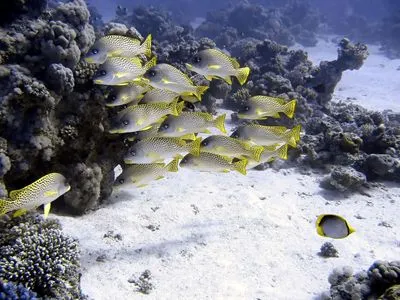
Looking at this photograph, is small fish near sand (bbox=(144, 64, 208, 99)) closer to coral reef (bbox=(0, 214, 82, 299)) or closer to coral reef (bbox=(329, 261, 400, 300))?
coral reef (bbox=(0, 214, 82, 299))

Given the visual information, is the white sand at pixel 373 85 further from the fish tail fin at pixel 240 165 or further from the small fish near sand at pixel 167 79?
the small fish near sand at pixel 167 79

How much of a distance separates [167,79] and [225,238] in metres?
2.77

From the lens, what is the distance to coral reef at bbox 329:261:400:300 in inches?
169

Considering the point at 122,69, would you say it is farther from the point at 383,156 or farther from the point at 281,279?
the point at 383,156

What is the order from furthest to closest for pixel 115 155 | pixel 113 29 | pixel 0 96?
pixel 113 29 < pixel 115 155 < pixel 0 96

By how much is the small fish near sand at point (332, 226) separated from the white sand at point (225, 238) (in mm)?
1110

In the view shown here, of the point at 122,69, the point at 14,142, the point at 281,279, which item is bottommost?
the point at 281,279

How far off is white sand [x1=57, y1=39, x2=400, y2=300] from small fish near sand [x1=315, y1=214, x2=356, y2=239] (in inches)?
43.7

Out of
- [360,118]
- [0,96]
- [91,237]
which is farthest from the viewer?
[360,118]

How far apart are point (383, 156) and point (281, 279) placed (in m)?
5.00

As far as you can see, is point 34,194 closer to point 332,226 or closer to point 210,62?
point 210,62

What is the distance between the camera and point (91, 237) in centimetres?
546

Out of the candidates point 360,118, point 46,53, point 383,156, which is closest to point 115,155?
point 46,53

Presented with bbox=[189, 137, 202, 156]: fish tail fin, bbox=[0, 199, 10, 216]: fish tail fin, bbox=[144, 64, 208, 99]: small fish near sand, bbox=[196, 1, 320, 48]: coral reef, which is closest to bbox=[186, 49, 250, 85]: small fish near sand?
bbox=[144, 64, 208, 99]: small fish near sand
